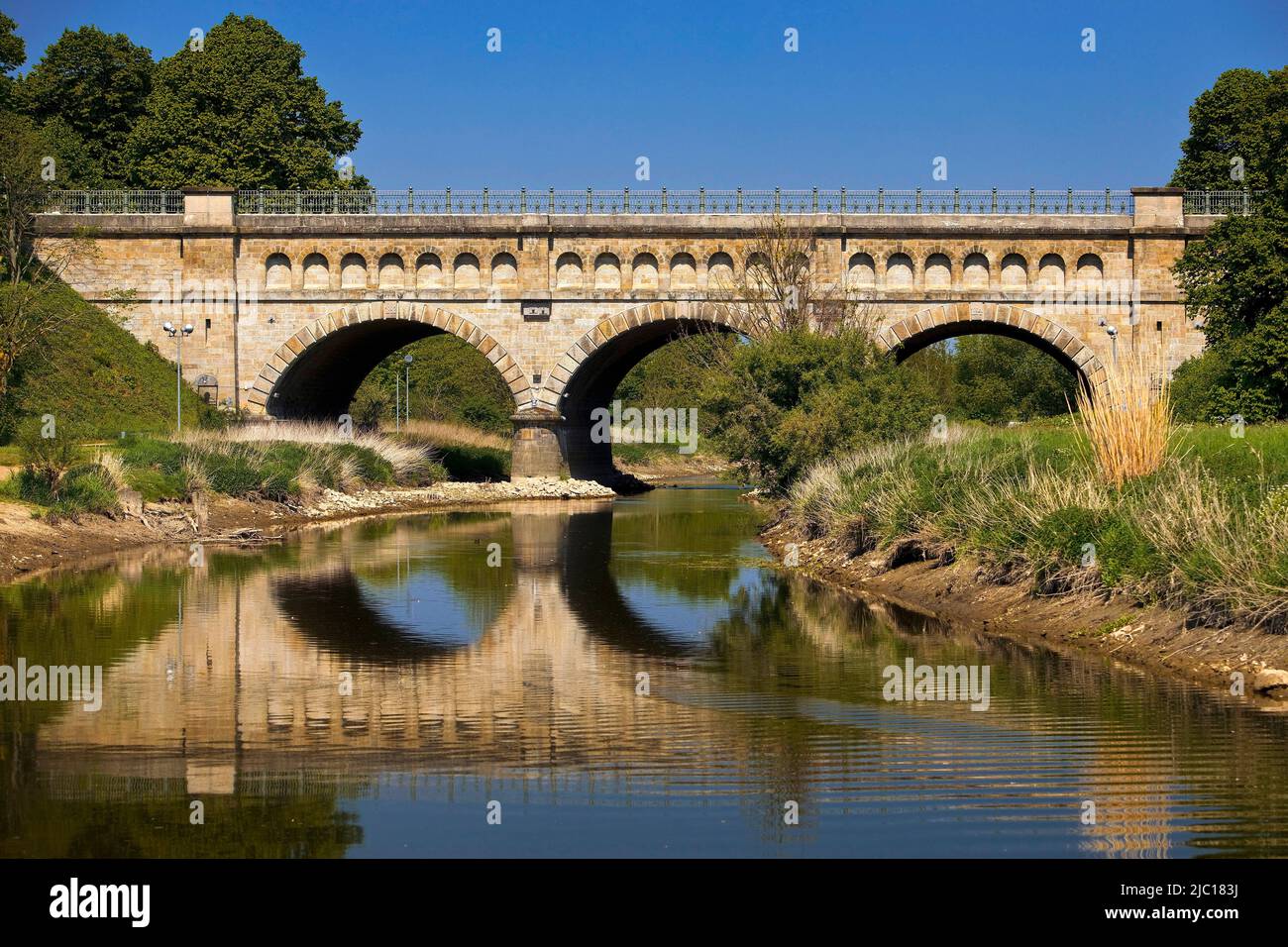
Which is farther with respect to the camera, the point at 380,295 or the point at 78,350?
the point at 380,295

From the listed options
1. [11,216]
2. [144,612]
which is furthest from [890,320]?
[144,612]

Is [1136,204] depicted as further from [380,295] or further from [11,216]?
[11,216]

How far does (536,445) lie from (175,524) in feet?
70.8

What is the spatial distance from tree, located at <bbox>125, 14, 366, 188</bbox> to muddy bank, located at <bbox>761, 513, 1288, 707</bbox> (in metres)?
44.0

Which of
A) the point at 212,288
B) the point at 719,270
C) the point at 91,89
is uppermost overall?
the point at 91,89

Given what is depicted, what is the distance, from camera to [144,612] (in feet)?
63.5

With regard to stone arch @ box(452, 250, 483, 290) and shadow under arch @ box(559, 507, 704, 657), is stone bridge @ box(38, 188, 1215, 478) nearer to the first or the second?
stone arch @ box(452, 250, 483, 290)

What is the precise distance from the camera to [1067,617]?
17.3 m

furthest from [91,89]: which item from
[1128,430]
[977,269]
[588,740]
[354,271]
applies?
[588,740]

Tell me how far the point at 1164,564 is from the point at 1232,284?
78.9 ft

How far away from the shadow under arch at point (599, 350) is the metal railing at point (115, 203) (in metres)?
14.2

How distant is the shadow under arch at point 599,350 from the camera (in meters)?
50.9

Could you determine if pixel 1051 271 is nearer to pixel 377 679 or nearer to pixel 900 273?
pixel 900 273

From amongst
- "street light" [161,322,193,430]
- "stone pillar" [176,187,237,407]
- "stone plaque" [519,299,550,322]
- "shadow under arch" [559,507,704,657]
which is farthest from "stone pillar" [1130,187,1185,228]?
"street light" [161,322,193,430]
